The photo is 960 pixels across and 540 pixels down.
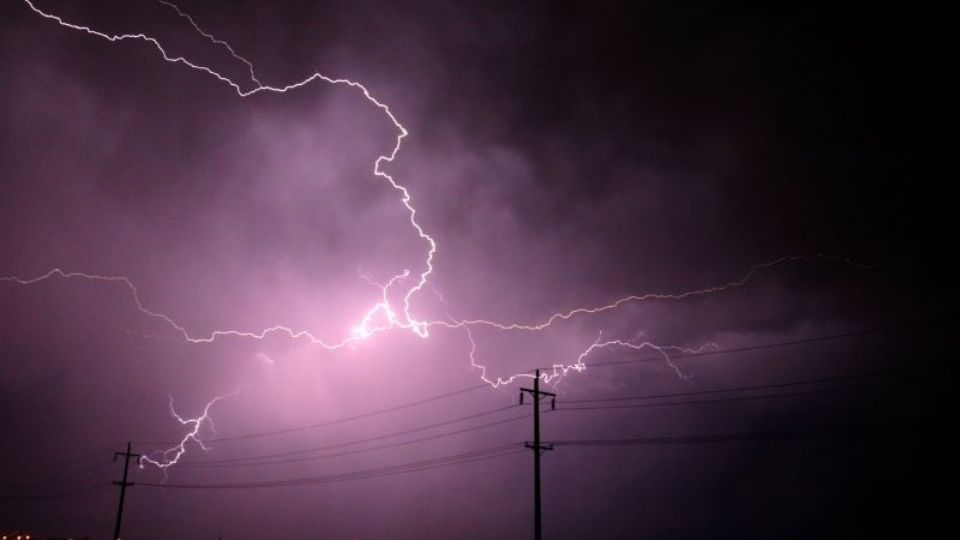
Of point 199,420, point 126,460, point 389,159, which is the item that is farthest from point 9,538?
point 389,159

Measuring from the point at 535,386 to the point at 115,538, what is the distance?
2537 cm

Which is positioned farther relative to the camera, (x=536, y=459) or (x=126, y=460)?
(x=126, y=460)

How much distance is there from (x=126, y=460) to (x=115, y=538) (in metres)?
4.30

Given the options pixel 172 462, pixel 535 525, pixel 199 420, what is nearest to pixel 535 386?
pixel 535 525

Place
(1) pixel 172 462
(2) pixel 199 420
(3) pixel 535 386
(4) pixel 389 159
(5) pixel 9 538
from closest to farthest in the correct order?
(3) pixel 535 386 → (4) pixel 389 159 → (2) pixel 199 420 → (1) pixel 172 462 → (5) pixel 9 538

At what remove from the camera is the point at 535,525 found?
1862cm

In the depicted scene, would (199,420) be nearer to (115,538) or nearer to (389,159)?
(115,538)

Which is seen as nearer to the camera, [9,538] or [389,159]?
[389,159]

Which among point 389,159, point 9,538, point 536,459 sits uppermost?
point 389,159

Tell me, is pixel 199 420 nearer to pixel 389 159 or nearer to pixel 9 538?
pixel 389 159

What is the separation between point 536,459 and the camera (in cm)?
1964

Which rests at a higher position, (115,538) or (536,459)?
(536,459)

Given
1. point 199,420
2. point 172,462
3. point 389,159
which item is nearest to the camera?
point 389,159

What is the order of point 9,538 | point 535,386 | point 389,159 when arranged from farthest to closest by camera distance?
point 9,538 → point 389,159 → point 535,386
